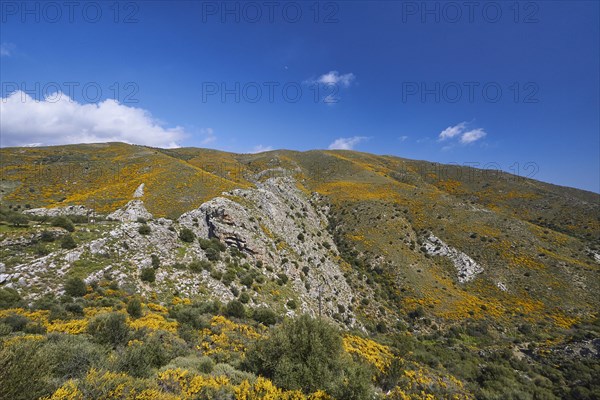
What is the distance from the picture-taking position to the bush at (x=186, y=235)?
952 inches

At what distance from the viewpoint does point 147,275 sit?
60.8 feet

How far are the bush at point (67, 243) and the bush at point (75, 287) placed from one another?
3.51 meters

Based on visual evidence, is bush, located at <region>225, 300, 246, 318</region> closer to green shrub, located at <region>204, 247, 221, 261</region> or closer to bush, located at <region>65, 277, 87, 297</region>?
green shrub, located at <region>204, 247, 221, 261</region>

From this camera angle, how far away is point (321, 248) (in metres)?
37.0

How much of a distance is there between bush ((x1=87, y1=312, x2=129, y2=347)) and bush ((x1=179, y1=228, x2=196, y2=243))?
13.4 m

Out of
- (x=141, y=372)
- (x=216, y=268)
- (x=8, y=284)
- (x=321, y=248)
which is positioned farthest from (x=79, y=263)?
(x=321, y=248)

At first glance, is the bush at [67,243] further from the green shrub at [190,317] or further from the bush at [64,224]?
the green shrub at [190,317]

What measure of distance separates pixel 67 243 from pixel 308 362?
62.2 ft

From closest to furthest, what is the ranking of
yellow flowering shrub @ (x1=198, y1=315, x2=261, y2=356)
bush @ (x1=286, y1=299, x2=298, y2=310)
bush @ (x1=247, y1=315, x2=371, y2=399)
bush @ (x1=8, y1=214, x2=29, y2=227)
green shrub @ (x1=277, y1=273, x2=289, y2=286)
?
bush @ (x1=247, y1=315, x2=371, y2=399) → yellow flowering shrub @ (x1=198, y1=315, x2=261, y2=356) → bush @ (x1=8, y1=214, x2=29, y2=227) → bush @ (x1=286, y1=299, x2=298, y2=310) → green shrub @ (x1=277, y1=273, x2=289, y2=286)

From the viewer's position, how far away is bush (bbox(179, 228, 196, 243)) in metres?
24.2

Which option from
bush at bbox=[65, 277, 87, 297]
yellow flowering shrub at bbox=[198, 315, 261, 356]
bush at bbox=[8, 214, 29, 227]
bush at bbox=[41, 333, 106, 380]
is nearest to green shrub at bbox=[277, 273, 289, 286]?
yellow flowering shrub at bbox=[198, 315, 261, 356]

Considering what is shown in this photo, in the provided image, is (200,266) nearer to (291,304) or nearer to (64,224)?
(291,304)

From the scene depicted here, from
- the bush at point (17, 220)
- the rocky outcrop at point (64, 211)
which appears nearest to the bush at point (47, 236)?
the bush at point (17, 220)

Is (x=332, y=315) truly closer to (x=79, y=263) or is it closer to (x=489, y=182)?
(x=79, y=263)
